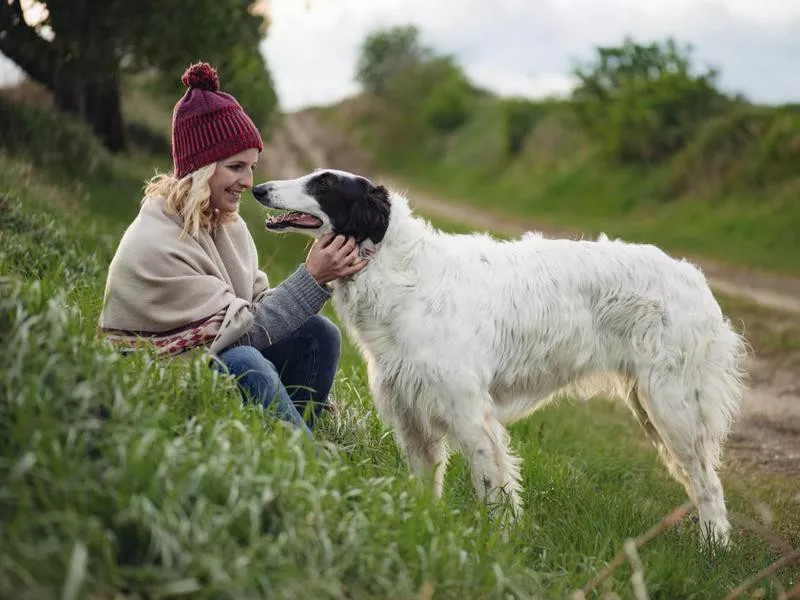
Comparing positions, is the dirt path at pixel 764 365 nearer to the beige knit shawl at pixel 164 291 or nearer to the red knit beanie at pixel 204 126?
the red knit beanie at pixel 204 126

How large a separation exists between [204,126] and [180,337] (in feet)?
3.30

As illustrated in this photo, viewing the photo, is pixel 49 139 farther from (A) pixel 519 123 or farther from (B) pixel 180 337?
(A) pixel 519 123

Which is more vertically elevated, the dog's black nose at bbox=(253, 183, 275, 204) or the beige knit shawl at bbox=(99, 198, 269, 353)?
the dog's black nose at bbox=(253, 183, 275, 204)

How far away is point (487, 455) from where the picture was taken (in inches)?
157

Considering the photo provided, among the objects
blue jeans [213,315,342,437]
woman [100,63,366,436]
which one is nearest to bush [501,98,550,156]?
blue jeans [213,315,342,437]

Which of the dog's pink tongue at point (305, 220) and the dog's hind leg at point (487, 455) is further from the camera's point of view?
the dog's pink tongue at point (305, 220)

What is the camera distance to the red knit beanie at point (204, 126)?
3.94m

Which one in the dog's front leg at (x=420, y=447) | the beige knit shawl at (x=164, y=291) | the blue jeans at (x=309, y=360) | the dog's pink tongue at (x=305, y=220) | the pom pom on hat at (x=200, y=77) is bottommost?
the dog's front leg at (x=420, y=447)

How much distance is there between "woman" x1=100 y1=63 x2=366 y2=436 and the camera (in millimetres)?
3762

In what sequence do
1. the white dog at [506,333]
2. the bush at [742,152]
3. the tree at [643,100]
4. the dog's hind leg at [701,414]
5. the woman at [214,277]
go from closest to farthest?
the woman at [214,277] → the white dog at [506,333] → the dog's hind leg at [701,414] → the bush at [742,152] → the tree at [643,100]

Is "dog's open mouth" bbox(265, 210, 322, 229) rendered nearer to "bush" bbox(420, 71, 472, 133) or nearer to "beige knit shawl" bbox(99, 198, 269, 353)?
"beige knit shawl" bbox(99, 198, 269, 353)

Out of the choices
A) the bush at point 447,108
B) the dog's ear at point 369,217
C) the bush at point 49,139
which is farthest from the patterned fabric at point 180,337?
the bush at point 447,108

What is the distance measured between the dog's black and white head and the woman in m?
0.09

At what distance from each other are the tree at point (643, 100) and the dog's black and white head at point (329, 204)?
637 inches
